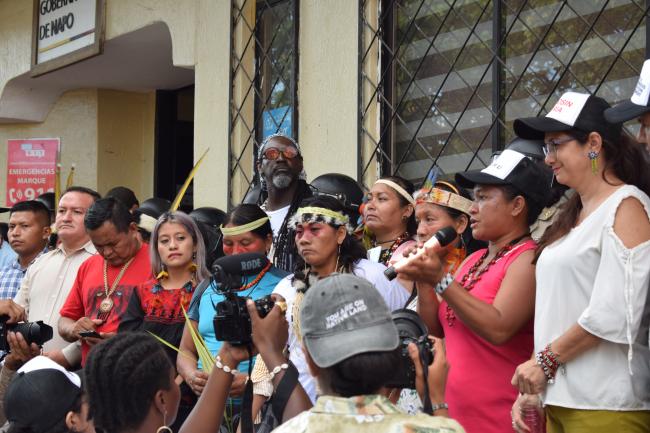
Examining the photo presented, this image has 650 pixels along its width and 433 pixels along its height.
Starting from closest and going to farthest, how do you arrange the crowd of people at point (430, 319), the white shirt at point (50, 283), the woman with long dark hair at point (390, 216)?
1. the crowd of people at point (430, 319)
2. the woman with long dark hair at point (390, 216)
3. the white shirt at point (50, 283)

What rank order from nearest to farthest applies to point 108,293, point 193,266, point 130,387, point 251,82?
1. point 130,387
2. point 193,266
3. point 108,293
4. point 251,82

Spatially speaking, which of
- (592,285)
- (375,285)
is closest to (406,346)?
(592,285)

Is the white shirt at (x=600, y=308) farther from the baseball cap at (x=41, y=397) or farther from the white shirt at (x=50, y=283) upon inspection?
the white shirt at (x=50, y=283)

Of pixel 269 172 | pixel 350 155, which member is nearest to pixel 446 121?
pixel 350 155

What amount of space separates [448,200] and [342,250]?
553mm

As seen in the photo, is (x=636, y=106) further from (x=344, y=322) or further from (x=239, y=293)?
(x=239, y=293)

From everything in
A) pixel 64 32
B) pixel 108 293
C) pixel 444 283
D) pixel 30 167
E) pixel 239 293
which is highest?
pixel 64 32

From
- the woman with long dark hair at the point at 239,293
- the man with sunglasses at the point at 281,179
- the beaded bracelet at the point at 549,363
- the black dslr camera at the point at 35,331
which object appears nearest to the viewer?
the beaded bracelet at the point at 549,363

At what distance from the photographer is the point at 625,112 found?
3.74 metres

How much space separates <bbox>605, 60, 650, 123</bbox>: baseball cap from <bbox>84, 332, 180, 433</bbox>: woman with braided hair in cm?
181

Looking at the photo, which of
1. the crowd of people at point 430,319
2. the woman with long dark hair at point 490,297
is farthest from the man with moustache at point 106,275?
the woman with long dark hair at point 490,297

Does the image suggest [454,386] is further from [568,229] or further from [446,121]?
[446,121]

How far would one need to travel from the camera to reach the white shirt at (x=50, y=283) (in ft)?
22.7

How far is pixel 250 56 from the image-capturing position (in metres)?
9.10
